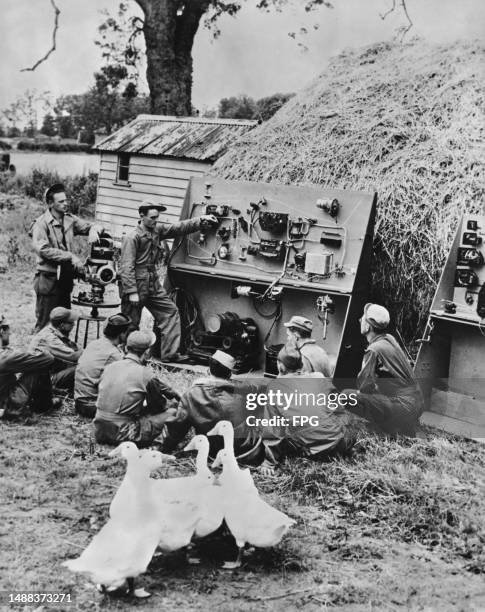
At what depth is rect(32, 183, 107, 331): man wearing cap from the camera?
850cm

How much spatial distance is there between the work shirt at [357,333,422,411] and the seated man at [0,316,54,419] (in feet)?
9.60

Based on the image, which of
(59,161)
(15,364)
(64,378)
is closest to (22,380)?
(15,364)

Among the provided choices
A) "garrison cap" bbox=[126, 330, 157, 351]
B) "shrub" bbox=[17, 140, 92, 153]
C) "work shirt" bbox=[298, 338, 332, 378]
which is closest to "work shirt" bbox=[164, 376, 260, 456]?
"garrison cap" bbox=[126, 330, 157, 351]

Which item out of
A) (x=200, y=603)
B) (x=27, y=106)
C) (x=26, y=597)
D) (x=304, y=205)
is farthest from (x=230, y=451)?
(x=27, y=106)

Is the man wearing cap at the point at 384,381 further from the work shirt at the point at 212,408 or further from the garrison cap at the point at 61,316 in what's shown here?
the garrison cap at the point at 61,316

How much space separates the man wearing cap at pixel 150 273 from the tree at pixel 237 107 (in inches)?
429

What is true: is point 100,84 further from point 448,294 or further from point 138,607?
point 138,607

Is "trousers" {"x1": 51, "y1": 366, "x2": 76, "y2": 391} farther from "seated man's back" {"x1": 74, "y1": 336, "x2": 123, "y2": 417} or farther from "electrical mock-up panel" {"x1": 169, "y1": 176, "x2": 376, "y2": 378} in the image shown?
"electrical mock-up panel" {"x1": 169, "y1": 176, "x2": 376, "y2": 378}

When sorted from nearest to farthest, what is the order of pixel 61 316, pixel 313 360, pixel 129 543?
1. pixel 129 543
2. pixel 313 360
3. pixel 61 316

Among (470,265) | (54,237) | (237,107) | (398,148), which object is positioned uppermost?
(237,107)

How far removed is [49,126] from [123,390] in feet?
66.8

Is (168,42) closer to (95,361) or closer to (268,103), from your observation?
(268,103)

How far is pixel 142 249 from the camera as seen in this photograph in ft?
28.0

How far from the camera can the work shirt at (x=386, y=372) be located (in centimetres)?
643
